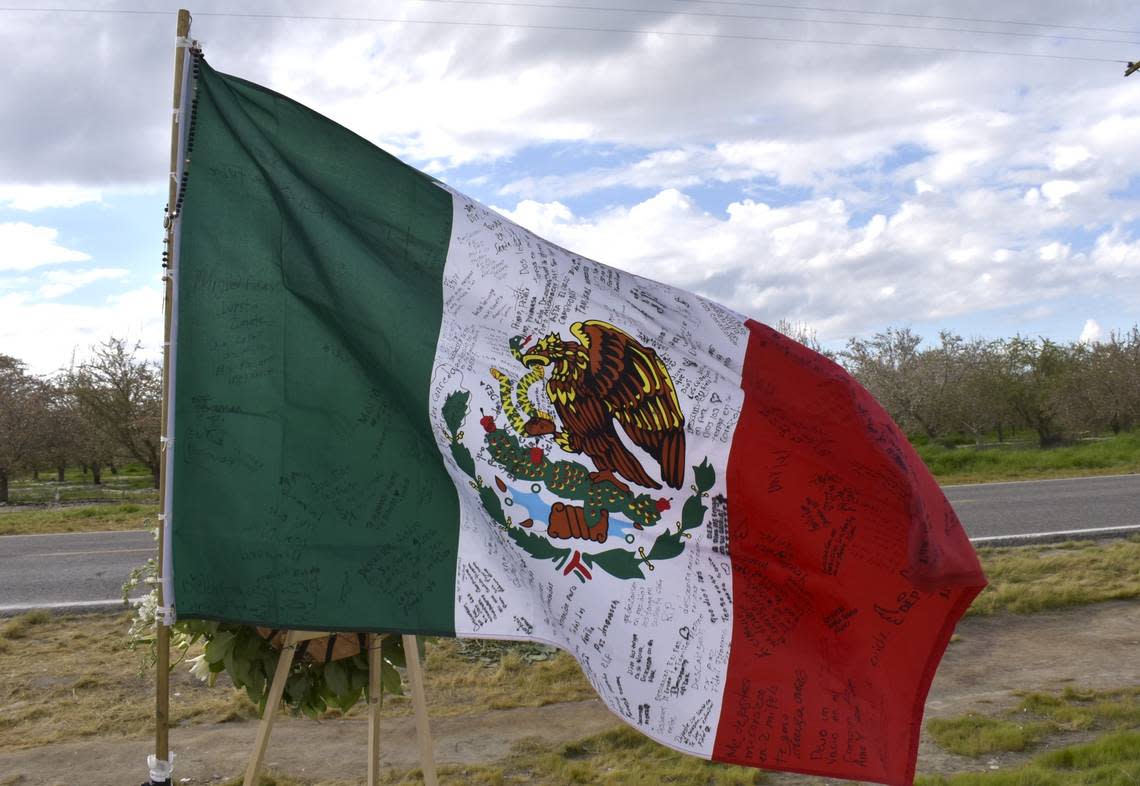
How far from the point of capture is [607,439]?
3414 mm

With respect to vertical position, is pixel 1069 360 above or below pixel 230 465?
above

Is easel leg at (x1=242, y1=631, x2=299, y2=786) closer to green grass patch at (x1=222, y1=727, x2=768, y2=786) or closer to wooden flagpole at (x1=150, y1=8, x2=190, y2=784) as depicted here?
Result: wooden flagpole at (x1=150, y1=8, x2=190, y2=784)

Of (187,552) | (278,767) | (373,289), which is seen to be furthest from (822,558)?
(278,767)

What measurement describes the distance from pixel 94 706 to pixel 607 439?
466 cm

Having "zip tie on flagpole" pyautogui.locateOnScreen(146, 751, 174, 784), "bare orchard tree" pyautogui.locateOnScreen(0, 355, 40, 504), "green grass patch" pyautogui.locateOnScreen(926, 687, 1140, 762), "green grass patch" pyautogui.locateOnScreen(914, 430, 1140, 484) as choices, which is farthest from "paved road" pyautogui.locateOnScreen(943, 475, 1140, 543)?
"bare orchard tree" pyautogui.locateOnScreen(0, 355, 40, 504)

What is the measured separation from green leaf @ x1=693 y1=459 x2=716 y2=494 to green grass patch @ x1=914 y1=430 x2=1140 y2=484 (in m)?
18.9

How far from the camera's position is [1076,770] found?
16.3 feet

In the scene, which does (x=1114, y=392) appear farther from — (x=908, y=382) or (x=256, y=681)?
(x=256, y=681)

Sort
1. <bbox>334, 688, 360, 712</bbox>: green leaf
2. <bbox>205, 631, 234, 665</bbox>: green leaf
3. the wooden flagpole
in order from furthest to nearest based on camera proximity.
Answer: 1. <bbox>334, 688, 360, 712</bbox>: green leaf
2. <bbox>205, 631, 234, 665</bbox>: green leaf
3. the wooden flagpole

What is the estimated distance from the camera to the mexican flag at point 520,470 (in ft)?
10.1

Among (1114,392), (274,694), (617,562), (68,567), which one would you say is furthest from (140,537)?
(1114,392)

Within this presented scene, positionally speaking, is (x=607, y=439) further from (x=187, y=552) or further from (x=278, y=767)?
(x=278, y=767)

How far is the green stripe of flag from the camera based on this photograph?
3066 mm

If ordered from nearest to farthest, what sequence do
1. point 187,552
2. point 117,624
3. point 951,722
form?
point 187,552, point 951,722, point 117,624
